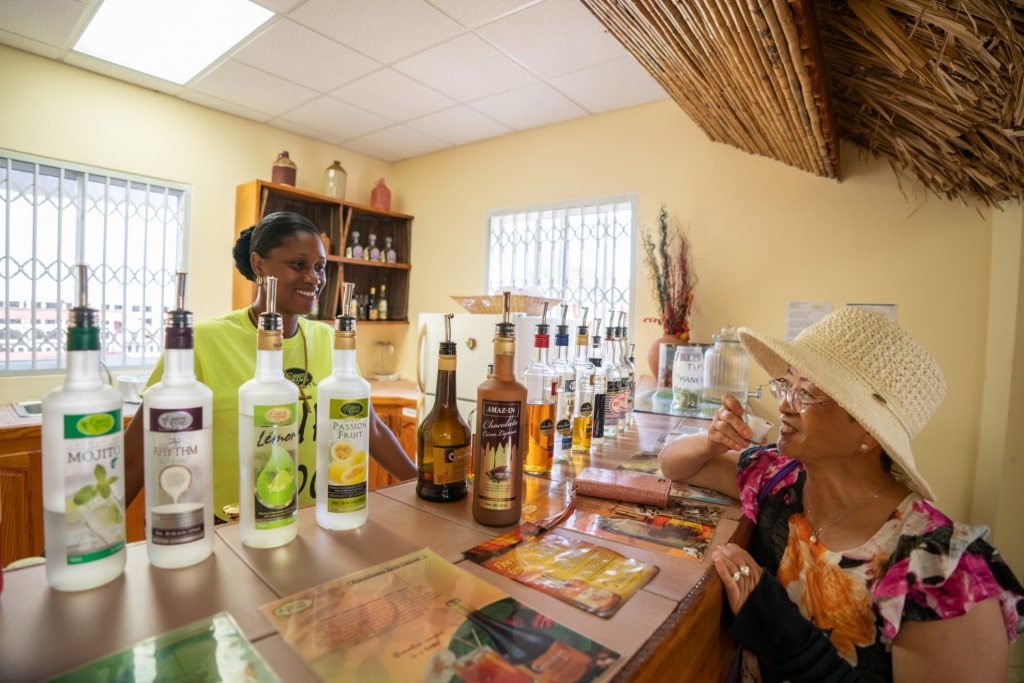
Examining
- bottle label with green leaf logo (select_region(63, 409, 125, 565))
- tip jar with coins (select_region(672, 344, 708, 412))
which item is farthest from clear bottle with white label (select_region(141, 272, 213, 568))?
tip jar with coins (select_region(672, 344, 708, 412))

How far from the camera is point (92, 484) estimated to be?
0.53m

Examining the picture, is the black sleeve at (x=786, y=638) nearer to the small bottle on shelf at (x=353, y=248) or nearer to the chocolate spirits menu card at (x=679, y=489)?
the chocolate spirits menu card at (x=679, y=489)

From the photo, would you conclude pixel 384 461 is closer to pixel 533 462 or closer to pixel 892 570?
pixel 533 462

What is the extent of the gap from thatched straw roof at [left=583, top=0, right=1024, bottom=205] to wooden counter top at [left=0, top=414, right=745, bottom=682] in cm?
127

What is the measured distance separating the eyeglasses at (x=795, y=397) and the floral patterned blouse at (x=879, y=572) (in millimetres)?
169

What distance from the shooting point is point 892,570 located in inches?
32.9

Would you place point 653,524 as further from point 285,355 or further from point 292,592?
point 285,355

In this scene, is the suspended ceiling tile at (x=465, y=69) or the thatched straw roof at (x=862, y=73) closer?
the thatched straw roof at (x=862, y=73)

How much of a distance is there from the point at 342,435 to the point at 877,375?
893 millimetres

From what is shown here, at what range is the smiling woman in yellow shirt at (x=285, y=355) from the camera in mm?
1263

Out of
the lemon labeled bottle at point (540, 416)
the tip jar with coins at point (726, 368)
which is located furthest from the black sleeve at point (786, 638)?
the tip jar with coins at point (726, 368)

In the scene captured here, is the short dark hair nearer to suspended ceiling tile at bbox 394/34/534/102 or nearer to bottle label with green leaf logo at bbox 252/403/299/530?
bottle label with green leaf logo at bbox 252/403/299/530

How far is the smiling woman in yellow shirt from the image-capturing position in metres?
1.26

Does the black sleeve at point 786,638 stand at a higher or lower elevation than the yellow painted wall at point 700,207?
lower
